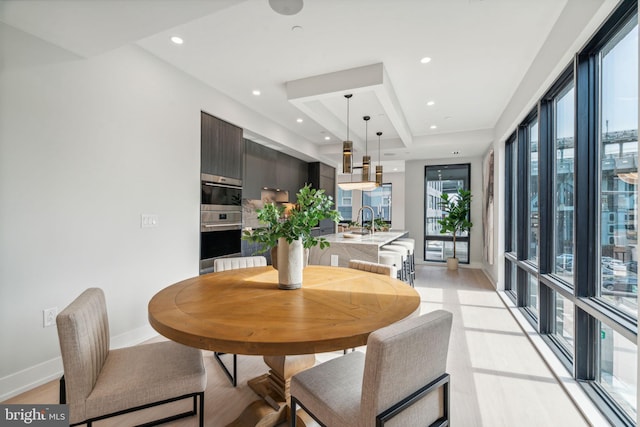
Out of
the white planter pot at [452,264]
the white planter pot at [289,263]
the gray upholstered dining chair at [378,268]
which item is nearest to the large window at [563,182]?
the gray upholstered dining chair at [378,268]

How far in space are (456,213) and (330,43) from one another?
5.04 m

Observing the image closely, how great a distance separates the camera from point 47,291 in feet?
6.91

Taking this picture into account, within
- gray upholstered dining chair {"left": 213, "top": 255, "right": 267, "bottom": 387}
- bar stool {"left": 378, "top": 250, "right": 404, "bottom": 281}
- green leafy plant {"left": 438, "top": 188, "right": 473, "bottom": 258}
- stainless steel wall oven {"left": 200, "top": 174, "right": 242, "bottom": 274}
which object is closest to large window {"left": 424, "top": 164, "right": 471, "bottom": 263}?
green leafy plant {"left": 438, "top": 188, "right": 473, "bottom": 258}

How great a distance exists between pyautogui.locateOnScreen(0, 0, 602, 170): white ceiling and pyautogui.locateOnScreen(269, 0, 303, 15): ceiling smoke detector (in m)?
0.05

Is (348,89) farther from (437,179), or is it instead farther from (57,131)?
Result: (437,179)

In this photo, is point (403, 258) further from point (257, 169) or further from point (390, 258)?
point (257, 169)

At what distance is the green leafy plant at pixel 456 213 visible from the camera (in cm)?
641

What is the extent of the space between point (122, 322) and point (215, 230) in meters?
1.34

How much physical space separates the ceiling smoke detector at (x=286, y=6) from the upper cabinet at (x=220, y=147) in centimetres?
167

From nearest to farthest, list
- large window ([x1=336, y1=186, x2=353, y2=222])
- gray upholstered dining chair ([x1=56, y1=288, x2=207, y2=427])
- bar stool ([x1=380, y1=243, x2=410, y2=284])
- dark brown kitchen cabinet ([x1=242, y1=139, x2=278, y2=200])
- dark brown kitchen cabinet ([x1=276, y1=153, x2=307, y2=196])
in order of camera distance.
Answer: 1. gray upholstered dining chair ([x1=56, y1=288, x2=207, y2=427])
2. bar stool ([x1=380, y1=243, x2=410, y2=284])
3. dark brown kitchen cabinet ([x1=242, y1=139, x2=278, y2=200])
4. dark brown kitchen cabinet ([x1=276, y1=153, x2=307, y2=196])
5. large window ([x1=336, y1=186, x2=353, y2=222])

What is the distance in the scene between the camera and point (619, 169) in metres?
Result: 1.75

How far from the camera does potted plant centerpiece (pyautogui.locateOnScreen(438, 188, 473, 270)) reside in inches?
251

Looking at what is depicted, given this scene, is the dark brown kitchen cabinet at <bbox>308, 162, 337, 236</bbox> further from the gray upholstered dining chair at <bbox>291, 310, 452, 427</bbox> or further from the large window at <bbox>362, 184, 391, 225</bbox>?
the gray upholstered dining chair at <bbox>291, 310, 452, 427</bbox>

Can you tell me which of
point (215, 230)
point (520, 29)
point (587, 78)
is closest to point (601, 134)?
point (587, 78)
